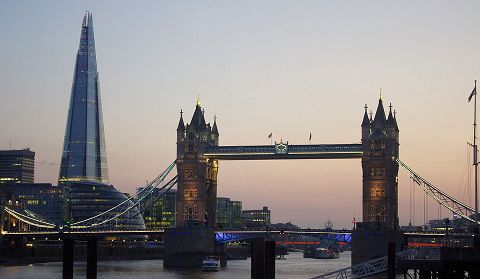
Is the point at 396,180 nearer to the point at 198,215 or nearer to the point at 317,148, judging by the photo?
the point at 317,148

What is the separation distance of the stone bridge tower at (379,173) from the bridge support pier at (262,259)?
288 feet

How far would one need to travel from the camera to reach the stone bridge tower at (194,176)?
595ft

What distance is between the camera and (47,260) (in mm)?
195500

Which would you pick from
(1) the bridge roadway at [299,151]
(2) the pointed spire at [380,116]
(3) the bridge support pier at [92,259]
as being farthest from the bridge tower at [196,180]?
(3) the bridge support pier at [92,259]

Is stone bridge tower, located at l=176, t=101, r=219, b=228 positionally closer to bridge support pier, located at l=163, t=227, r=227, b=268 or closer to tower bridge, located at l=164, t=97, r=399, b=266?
tower bridge, located at l=164, t=97, r=399, b=266

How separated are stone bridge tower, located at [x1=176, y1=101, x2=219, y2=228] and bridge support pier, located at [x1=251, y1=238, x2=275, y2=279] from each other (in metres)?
92.1

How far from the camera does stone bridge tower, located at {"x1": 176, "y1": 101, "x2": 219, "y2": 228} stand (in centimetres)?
18125

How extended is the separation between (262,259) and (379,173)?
92.6m

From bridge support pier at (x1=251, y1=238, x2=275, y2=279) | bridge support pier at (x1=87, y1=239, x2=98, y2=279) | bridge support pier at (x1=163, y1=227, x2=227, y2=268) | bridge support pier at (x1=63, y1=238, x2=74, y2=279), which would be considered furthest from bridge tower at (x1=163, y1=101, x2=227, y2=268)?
bridge support pier at (x1=63, y1=238, x2=74, y2=279)

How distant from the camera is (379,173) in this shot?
174 meters

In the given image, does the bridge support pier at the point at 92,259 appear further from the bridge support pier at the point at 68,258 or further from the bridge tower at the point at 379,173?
the bridge tower at the point at 379,173

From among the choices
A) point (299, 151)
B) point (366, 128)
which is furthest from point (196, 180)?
point (366, 128)

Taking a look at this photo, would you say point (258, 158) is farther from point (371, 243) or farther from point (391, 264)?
point (391, 264)

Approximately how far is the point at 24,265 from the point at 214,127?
1843 inches
